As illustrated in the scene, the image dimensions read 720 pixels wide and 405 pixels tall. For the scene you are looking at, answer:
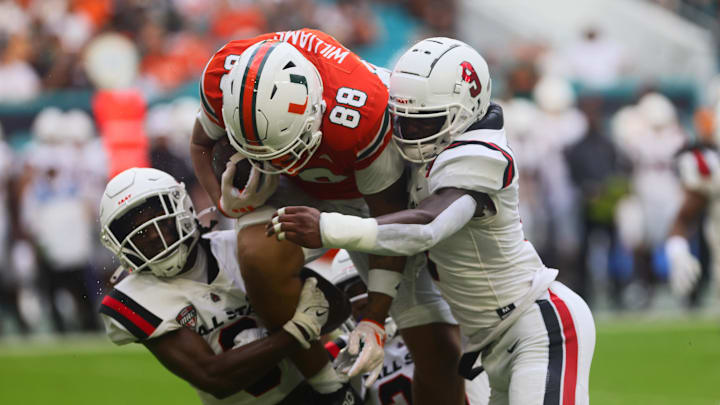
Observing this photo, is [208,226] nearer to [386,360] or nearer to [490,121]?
[386,360]

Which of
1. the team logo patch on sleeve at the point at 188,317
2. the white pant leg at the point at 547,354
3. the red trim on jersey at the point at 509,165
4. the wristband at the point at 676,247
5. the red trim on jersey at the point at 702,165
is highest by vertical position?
the red trim on jersey at the point at 509,165

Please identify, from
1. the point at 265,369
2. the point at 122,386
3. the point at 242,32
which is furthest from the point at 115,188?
the point at 242,32

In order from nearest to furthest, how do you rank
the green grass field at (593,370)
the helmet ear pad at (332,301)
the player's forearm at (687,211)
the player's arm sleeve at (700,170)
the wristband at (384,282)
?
the wristband at (384,282) → the helmet ear pad at (332,301) → the player's forearm at (687,211) → the green grass field at (593,370) → the player's arm sleeve at (700,170)

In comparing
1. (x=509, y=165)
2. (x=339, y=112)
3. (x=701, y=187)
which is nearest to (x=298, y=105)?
(x=339, y=112)

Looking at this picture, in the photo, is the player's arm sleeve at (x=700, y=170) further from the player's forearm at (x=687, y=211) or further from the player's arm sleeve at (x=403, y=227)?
the player's arm sleeve at (x=403, y=227)

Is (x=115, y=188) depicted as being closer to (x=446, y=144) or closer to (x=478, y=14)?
(x=446, y=144)

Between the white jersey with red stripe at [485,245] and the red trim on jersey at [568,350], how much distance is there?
0.14m

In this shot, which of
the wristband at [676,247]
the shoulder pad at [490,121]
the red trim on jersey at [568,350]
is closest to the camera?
the red trim on jersey at [568,350]

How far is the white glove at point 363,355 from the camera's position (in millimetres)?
3527

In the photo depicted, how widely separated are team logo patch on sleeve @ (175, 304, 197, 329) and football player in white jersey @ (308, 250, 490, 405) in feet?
2.15

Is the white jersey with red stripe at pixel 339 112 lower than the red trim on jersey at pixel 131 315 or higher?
higher

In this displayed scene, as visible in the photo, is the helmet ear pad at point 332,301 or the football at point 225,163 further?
the helmet ear pad at point 332,301

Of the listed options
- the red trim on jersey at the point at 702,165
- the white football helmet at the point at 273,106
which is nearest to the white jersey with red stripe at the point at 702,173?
the red trim on jersey at the point at 702,165

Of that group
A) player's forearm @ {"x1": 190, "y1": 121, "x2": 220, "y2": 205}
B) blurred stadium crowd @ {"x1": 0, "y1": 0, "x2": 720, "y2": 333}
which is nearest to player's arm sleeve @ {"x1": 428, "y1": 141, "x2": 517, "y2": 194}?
player's forearm @ {"x1": 190, "y1": 121, "x2": 220, "y2": 205}
